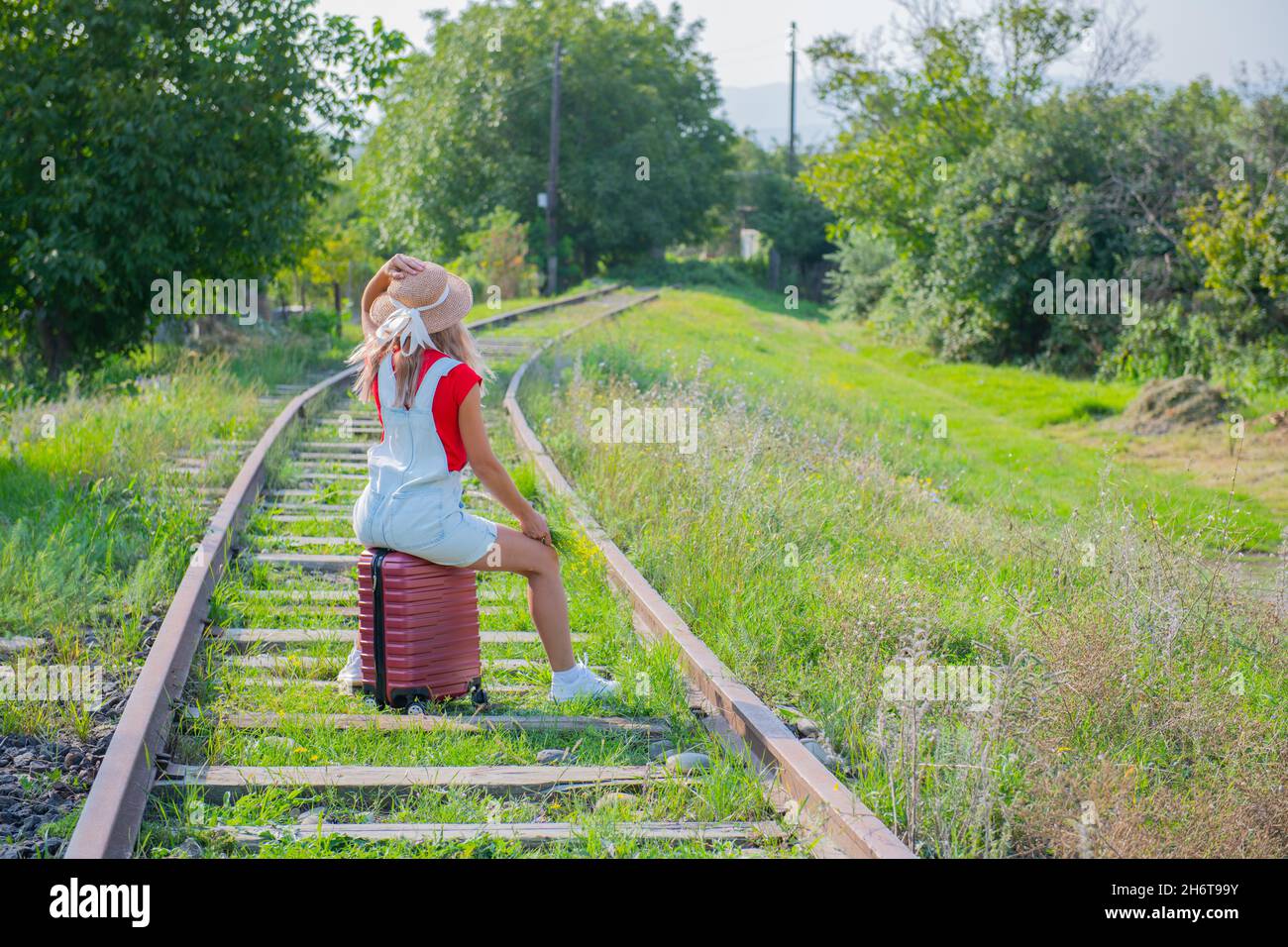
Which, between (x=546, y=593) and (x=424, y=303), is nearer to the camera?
(x=424, y=303)

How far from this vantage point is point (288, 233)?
570 inches

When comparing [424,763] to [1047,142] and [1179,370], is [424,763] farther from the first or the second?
[1047,142]

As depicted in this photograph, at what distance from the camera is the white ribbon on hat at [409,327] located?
14.8ft

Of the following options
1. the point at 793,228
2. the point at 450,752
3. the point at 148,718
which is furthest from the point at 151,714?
the point at 793,228

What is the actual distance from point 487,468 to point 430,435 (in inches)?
9.7

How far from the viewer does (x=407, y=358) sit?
4.56 m

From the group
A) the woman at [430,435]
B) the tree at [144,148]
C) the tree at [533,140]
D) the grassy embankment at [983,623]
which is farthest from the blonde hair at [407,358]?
the tree at [533,140]

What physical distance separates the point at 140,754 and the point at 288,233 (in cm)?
1147

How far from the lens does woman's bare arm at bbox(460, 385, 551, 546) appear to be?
454 centimetres

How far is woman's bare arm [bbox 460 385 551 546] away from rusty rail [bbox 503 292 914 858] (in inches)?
31.2

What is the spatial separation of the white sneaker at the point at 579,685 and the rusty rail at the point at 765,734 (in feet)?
1.11

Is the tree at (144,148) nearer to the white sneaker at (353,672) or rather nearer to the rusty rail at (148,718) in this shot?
the rusty rail at (148,718)

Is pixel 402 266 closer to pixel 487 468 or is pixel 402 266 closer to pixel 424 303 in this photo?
pixel 424 303
